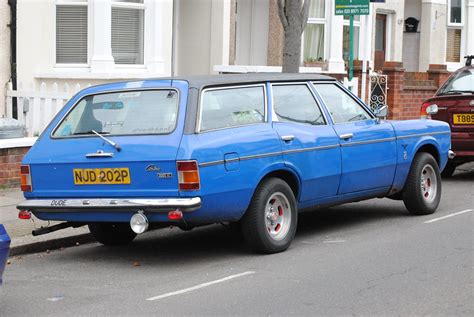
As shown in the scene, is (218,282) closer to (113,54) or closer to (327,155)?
(327,155)

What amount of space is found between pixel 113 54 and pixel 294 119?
7.27m

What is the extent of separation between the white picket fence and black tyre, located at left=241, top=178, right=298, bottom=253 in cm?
583

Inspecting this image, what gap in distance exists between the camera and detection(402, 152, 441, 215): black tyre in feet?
33.8

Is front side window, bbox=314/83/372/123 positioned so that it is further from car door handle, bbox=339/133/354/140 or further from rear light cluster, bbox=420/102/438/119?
rear light cluster, bbox=420/102/438/119

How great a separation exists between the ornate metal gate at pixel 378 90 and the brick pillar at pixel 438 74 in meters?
2.17

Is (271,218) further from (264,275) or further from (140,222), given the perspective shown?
(140,222)

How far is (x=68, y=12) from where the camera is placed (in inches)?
592

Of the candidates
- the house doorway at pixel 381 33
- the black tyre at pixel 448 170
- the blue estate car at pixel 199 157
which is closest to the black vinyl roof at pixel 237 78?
the blue estate car at pixel 199 157

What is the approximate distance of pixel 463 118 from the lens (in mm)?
13844

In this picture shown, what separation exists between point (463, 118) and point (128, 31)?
5.96 metres

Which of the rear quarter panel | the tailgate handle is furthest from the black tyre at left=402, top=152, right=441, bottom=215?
A: the tailgate handle

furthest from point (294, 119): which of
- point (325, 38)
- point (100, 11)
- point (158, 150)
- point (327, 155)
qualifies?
point (325, 38)

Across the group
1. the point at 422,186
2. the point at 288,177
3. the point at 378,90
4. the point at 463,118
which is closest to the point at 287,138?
the point at 288,177

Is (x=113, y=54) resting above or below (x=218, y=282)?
above
